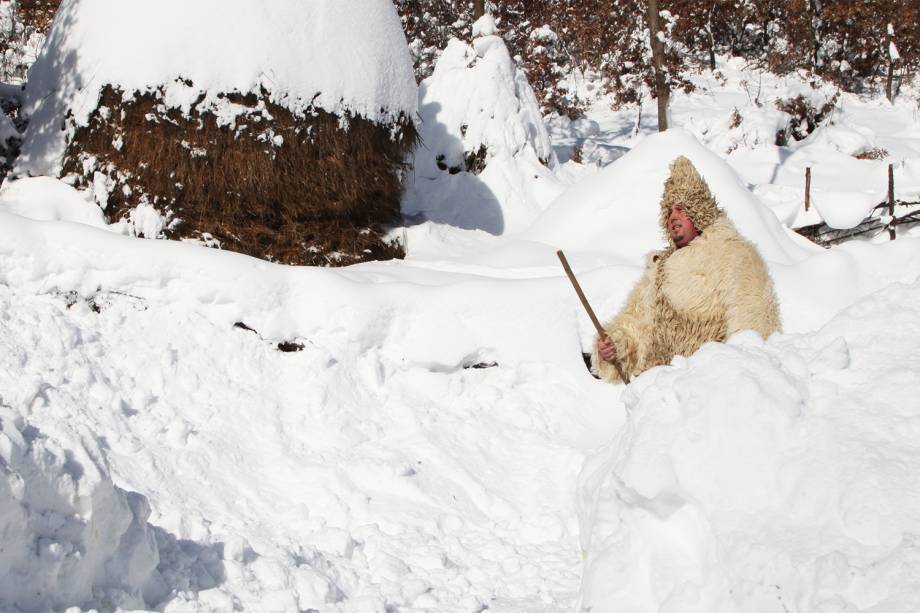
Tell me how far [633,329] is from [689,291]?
1.09ft

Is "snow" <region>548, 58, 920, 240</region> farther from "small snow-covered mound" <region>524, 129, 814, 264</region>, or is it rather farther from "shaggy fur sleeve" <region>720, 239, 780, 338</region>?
"shaggy fur sleeve" <region>720, 239, 780, 338</region>

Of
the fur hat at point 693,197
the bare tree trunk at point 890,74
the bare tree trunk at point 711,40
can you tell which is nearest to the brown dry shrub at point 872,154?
the bare tree trunk at point 890,74

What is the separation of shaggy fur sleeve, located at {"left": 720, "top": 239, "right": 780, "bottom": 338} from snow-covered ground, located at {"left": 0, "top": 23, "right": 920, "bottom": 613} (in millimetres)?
878

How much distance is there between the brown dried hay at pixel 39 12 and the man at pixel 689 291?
9492 mm

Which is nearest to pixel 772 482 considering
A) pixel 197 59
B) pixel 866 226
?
pixel 197 59

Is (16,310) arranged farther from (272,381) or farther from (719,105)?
(719,105)

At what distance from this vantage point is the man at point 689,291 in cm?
355

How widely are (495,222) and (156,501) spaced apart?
18.4 ft

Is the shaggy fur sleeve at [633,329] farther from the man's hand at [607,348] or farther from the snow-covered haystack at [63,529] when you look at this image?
the snow-covered haystack at [63,529]

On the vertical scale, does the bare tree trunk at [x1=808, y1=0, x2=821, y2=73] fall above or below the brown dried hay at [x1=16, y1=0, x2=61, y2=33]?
above

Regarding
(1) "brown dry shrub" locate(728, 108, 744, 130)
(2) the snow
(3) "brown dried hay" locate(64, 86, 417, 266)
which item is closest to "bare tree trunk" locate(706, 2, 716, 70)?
(2) the snow

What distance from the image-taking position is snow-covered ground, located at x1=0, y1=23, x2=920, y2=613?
5.92 ft

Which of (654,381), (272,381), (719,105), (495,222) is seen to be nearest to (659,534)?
(654,381)

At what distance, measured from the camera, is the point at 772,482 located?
181cm
